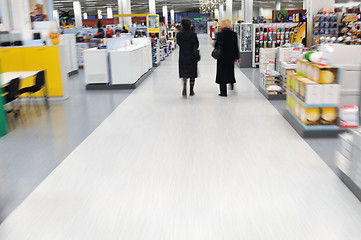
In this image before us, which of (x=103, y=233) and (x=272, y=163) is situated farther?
(x=272, y=163)

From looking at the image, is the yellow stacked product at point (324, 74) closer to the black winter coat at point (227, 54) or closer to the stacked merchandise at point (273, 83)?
the stacked merchandise at point (273, 83)

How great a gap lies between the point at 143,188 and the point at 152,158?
0.83 m

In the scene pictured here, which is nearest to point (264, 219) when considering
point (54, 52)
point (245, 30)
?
point (54, 52)

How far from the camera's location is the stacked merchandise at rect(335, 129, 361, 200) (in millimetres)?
3203

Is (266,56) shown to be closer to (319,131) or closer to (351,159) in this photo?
(319,131)

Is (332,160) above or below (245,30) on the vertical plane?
→ below

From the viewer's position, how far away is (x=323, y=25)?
31.8 ft

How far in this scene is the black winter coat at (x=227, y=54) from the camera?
7.70 m

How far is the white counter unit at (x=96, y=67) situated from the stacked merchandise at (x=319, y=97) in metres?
5.25

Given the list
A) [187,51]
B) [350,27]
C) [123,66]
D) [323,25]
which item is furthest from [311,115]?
[350,27]

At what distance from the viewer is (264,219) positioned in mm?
2926

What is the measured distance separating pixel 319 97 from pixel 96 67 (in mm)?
5863

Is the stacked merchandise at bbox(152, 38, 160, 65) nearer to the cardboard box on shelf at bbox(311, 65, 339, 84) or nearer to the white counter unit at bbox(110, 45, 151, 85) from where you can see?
the white counter unit at bbox(110, 45, 151, 85)

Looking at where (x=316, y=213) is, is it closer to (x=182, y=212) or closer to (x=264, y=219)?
(x=264, y=219)
